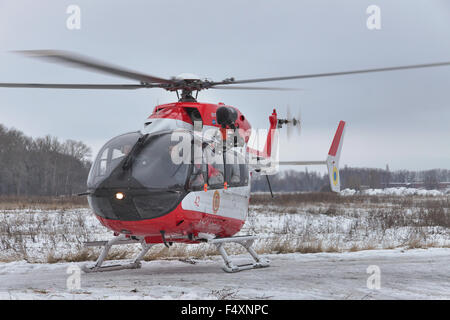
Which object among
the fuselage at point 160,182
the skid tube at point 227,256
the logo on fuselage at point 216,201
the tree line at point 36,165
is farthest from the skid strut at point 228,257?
the tree line at point 36,165

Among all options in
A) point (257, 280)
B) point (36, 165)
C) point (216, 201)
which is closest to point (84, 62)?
point (216, 201)

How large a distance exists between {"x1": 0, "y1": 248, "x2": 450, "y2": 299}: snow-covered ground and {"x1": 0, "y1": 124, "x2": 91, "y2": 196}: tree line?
34015mm

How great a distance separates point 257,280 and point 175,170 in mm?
2390

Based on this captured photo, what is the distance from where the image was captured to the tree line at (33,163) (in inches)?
1714

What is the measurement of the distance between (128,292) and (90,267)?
2.78 metres

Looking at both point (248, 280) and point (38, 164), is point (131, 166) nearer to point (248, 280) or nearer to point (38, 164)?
point (248, 280)

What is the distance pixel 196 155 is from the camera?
27.1 ft

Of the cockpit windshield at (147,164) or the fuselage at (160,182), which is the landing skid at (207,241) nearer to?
the fuselage at (160,182)

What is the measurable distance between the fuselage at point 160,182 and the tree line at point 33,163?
114ft

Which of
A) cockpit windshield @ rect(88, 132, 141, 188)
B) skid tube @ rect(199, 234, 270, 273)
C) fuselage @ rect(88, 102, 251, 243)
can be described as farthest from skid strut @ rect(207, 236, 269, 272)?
cockpit windshield @ rect(88, 132, 141, 188)

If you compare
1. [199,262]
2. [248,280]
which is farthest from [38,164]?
[248,280]

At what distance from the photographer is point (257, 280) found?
7934 mm

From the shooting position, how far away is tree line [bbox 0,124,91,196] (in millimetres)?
43531

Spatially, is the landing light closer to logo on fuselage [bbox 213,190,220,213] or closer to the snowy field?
the snowy field
